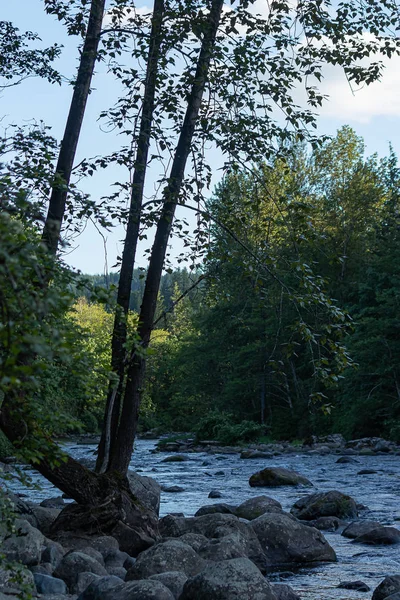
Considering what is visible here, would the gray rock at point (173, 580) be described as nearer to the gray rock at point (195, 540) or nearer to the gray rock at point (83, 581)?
the gray rock at point (83, 581)

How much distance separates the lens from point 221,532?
9094 millimetres

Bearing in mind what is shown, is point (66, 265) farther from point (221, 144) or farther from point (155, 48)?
point (155, 48)

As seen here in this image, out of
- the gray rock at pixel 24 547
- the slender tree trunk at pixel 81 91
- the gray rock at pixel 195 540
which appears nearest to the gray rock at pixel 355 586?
the gray rock at pixel 195 540

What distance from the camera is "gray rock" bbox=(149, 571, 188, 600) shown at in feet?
21.7

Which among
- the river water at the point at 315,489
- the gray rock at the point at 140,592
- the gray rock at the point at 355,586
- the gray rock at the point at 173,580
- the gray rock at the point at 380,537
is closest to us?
the gray rock at the point at 140,592

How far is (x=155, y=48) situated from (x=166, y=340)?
52.8 m

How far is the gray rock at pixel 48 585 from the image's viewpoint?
6652mm

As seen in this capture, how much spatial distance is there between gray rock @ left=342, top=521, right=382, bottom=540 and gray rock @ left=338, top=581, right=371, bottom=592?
263cm

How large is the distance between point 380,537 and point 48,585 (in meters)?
5.10

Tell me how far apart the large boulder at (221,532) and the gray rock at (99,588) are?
176 centimetres

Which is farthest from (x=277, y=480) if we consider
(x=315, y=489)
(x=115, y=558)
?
(x=115, y=558)

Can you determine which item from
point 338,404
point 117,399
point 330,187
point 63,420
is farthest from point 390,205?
point 63,420

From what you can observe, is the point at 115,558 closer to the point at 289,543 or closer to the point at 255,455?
the point at 289,543

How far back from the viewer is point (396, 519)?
39.0 feet
